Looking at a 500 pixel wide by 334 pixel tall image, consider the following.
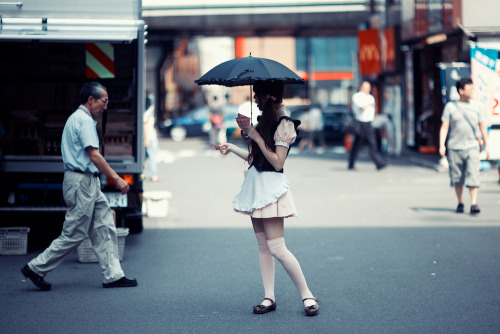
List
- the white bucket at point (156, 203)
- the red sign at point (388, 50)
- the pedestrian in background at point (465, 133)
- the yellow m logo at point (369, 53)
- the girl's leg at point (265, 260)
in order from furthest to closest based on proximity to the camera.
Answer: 1. the yellow m logo at point (369, 53)
2. the red sign at point (388, 50)
3. the white bucket at point (156, 203)
4. the pedestrian in background at point (465, 133)
5. the girl's leg at point (265, 260)

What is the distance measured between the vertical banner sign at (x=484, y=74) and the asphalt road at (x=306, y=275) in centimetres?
217

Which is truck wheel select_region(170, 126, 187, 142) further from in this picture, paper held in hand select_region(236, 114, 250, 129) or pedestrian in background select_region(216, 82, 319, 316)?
paper held in hand select_region(236, 114, 250, 129)

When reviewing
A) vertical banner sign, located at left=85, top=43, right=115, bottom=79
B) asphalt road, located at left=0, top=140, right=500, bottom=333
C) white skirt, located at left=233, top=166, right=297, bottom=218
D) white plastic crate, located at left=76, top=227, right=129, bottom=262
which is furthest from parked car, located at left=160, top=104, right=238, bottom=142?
white skirt, located at left=233, top=166, right=297, bottom=218

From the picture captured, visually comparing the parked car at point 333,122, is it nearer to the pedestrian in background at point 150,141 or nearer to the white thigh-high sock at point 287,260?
the pedestrian in background at point 150,141

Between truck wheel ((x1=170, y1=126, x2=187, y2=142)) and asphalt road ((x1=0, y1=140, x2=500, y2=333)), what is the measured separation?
2771 cm

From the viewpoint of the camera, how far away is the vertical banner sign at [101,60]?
1048cm

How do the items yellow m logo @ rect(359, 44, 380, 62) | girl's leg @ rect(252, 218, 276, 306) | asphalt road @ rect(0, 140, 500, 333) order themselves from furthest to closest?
1. yellow m logo @ rect(359, 44, 380, 62)
2. girl's leg @ rect(252, 218, 276, 306)
3. asphalt road @ rect(0, 140, 500, 333)

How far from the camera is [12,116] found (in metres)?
10.9

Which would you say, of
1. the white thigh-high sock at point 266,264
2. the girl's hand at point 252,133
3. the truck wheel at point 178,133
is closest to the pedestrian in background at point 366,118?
the white thigh-high sock at point 266,264

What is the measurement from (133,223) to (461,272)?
452 centimetres

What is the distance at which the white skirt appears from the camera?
6250 mm

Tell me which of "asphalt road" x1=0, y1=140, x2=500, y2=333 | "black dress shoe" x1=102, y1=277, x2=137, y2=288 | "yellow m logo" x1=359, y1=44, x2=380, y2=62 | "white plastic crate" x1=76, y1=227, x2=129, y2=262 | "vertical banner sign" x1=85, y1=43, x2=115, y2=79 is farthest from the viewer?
"yellow m logo" x1=359, y1=44, x2=380, y2=62

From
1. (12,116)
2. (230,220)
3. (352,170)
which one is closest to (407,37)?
(352,170)

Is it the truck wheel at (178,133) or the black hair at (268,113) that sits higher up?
the black hair at (268,113)
